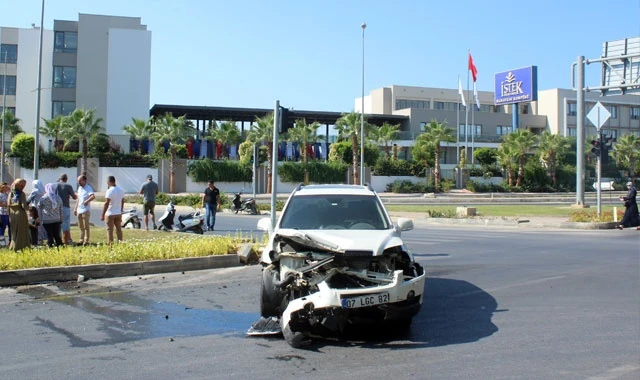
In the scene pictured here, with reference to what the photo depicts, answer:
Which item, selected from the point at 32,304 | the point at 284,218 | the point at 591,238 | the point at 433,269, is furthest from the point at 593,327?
the point at 591,238

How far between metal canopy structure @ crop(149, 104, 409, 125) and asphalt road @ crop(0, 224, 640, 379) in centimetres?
5331

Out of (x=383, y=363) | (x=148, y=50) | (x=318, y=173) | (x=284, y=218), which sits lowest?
(x=383, y=363)

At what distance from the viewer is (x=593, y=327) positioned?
24.6 ft

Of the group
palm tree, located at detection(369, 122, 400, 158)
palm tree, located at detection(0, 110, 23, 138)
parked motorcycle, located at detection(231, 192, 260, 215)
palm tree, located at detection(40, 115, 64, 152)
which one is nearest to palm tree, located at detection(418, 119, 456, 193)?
palm tree, located at detection(369, 122, 400, 158)

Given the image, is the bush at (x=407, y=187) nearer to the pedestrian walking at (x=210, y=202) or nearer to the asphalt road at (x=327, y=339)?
the pedestrian walking at (x=210, y=202)

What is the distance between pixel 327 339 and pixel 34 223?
8688 millimetres

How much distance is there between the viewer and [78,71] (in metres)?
63.4

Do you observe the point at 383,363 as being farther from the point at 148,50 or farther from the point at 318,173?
the point at 148,50

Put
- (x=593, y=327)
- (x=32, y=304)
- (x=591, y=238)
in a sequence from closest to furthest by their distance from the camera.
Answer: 1. (x=593, y=327)
2. (x=32, y=304)
3. (x=591, y=238)

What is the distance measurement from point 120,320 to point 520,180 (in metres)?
62.0

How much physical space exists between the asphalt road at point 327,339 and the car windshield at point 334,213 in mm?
1334

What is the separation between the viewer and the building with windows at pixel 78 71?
63.0 meters

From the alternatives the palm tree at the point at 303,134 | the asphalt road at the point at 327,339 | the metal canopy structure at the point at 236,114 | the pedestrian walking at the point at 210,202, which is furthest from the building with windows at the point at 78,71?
the asphalt road at the point at 327,339

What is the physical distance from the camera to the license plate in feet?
21.1
